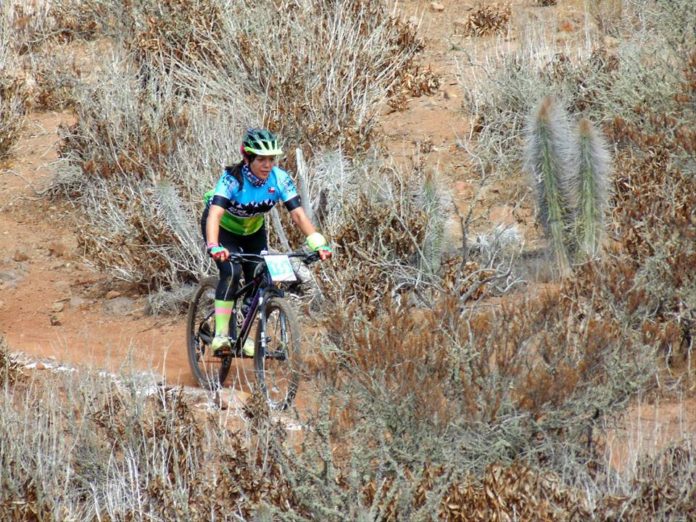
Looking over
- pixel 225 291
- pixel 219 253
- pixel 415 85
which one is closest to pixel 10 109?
pixel 415 85

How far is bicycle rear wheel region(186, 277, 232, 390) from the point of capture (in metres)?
7.03

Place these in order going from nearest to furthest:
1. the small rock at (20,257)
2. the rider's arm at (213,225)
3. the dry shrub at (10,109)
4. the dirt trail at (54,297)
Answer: the rider's arm at (213,225), the dirt trail at (54,297), the small rock at (20,257), the dry shrub at (10,109)

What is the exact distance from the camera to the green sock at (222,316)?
6645 millimetres

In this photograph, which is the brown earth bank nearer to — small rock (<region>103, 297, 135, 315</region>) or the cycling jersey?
small rock (<region>103, 297, 135, 315</region>)

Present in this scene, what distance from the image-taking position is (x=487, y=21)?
40.8 feet

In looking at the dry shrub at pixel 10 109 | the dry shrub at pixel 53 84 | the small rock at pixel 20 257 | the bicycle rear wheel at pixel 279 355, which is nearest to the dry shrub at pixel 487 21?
the dry shrub at pixel 53 84

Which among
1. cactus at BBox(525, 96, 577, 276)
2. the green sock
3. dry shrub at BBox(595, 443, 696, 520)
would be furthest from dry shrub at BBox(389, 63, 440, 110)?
dry shrub at BBox(595, 443, 696, 520)

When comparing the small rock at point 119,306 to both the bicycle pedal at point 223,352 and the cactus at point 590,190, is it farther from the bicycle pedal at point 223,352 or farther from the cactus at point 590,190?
the cactus at point 590,190

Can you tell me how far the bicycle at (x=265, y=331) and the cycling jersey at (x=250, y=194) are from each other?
0.29m

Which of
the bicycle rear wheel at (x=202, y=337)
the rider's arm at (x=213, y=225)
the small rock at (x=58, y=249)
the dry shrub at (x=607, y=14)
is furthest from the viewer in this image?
the dry shrub at (x=607, y=14)

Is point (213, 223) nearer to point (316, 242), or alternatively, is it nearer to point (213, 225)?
point (213, 225)

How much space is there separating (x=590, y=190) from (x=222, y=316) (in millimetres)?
2523

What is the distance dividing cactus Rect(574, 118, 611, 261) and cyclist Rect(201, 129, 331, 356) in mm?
1852

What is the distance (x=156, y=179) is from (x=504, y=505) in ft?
18.5
